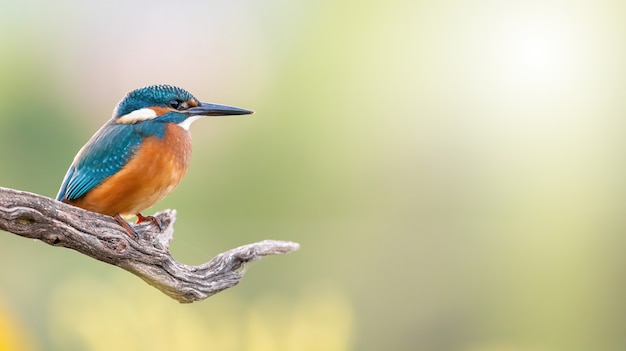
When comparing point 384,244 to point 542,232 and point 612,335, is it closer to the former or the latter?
point 542,232

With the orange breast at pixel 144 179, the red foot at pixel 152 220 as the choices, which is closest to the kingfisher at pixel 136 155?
the orange breast at pixel 144 179

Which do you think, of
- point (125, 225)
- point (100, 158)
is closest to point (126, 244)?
point (125, 225)

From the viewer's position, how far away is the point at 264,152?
4.82m

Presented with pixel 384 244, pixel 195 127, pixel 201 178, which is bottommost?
pixel 384 244

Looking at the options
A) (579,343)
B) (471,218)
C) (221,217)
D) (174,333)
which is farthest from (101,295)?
(471,218)

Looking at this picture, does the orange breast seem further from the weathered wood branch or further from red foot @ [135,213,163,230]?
red foot @ [135,213,163,230]

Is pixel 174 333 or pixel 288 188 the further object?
pixel 288 188

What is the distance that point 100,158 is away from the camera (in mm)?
1680

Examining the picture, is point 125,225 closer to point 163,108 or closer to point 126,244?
point 126,244

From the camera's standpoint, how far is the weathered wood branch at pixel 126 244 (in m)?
1.44

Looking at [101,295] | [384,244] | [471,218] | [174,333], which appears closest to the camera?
[174,333]

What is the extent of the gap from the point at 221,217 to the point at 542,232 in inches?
74.9

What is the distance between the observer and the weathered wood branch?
56.5 inches

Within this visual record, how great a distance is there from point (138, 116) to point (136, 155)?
3.8 inches
